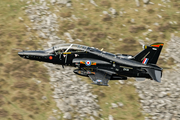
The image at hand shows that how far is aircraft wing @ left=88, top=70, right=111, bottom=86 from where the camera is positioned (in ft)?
77.2

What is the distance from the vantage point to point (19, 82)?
89.5ft

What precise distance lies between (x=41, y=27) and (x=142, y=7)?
17.3 metres

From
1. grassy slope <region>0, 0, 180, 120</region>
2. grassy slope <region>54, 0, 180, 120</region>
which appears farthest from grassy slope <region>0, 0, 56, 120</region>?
grassy slope <region>54, 0, 180, 120</region>

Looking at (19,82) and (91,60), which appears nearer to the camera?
(91,60)

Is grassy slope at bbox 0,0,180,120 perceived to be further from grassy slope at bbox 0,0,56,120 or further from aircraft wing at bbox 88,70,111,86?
aircraft wing at bbox 88,70,111,86

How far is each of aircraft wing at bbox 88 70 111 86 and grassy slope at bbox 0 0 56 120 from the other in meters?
5.72

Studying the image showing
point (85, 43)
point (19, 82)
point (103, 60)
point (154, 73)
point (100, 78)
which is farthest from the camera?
point (85, 43)

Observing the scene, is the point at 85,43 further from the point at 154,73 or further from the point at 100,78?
the point at 154,73

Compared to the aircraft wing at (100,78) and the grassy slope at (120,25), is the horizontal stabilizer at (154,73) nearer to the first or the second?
the aircraft wing at (100,78)

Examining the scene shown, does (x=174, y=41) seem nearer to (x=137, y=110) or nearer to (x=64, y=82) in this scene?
(x=137, y=110)

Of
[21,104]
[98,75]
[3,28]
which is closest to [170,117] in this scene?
[98,75]

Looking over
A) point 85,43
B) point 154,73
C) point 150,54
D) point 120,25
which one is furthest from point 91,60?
point 120,25

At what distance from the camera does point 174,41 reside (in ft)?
117

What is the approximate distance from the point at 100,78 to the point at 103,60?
2.06 m
